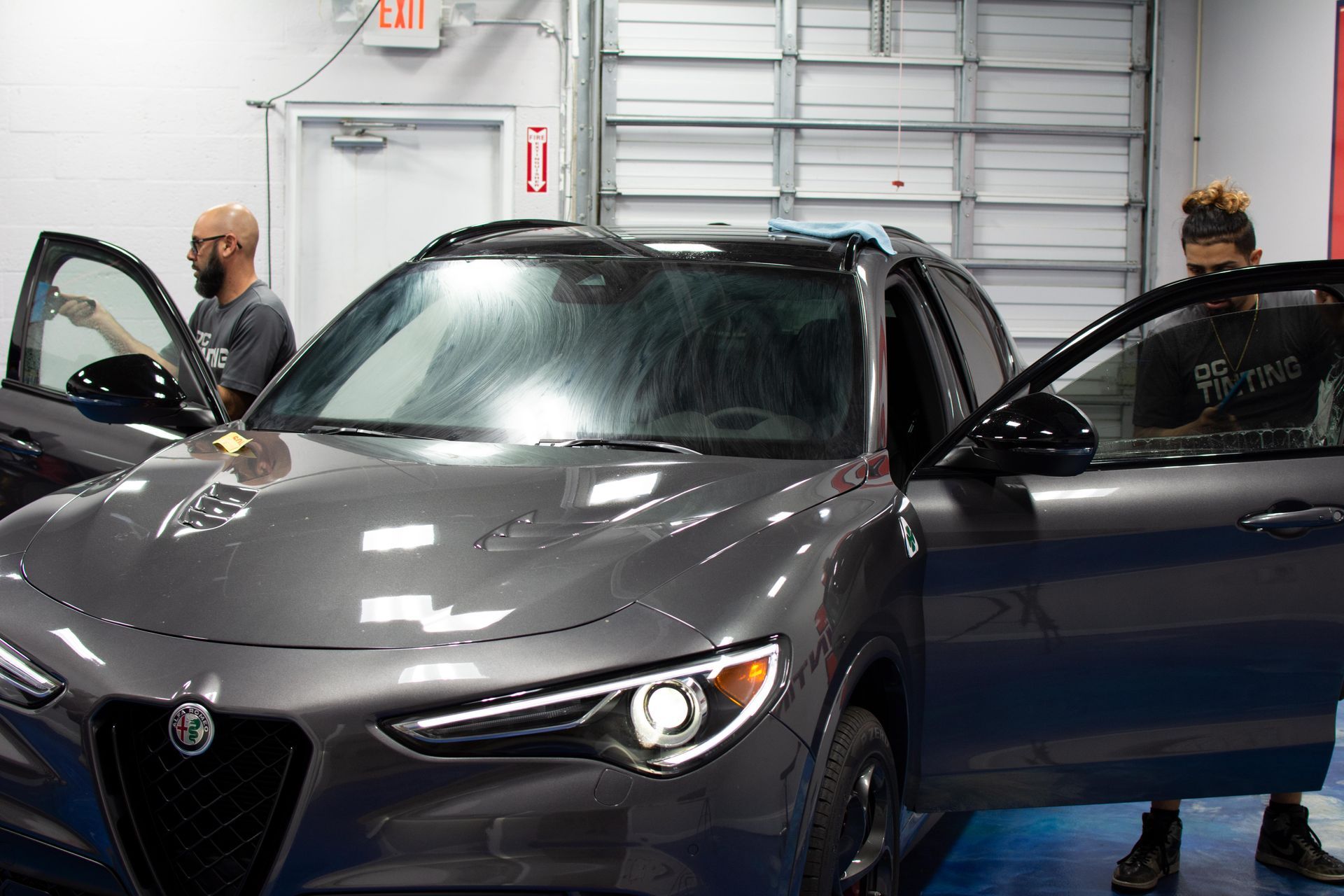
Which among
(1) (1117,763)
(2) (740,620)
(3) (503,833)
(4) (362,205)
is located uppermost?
(4) (362,205)

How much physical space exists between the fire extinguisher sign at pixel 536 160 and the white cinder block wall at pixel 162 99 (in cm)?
49

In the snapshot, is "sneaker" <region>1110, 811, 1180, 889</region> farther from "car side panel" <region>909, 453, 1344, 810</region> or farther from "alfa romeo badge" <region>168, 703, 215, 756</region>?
"alfa romeo badge" <region>168, 703, 215, 756</region>

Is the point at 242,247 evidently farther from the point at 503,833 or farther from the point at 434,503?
the point at 503,833

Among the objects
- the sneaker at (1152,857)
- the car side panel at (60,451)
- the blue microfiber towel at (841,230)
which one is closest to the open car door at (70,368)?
the car side panel at (60,451)

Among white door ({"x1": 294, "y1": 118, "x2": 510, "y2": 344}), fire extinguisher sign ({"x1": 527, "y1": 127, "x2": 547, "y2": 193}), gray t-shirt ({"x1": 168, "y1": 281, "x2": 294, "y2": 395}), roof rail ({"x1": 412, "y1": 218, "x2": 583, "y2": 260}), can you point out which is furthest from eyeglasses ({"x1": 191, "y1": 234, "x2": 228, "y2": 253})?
fire extinguisher sign ({"x1": 527, "y1": 127, "x2": 547, "y2": 193})

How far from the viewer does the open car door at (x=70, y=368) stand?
125 inches

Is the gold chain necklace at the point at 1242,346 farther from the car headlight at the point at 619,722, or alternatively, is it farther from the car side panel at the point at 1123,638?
the car headlight at the point at 619,722

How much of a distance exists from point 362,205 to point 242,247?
3871 mm

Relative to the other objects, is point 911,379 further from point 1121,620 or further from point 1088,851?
point 1088,851

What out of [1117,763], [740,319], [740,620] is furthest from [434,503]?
[1117,763]

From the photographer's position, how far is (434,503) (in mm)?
1828

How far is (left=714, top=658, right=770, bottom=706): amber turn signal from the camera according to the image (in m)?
1.50

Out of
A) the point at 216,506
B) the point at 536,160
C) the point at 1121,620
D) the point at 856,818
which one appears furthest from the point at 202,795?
the point at 536,160

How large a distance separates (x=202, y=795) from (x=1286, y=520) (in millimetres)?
1826
